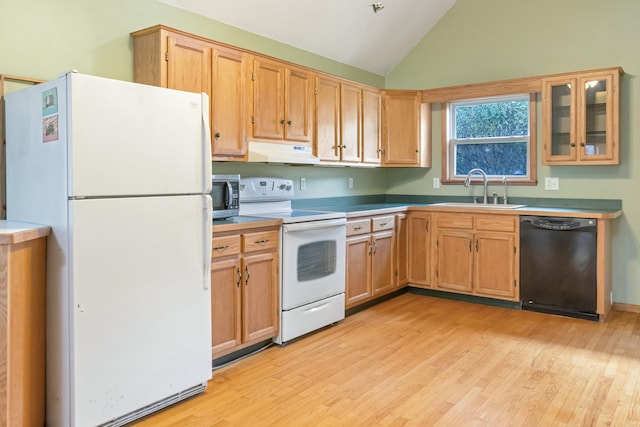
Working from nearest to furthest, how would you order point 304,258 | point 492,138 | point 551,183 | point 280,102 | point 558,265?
1. point 304,258
2. point 280,102
3. point 558,265
4. point 551,183
5. point 492,138

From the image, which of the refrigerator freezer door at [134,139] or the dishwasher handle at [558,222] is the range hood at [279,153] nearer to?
the refrigerator freezer door at [134,139]

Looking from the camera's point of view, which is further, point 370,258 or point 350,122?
point 350,122

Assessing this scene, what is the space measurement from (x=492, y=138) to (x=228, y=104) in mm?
2947

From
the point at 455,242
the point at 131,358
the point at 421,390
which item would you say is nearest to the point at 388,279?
the point at 455,242

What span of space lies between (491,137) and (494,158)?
22 cm

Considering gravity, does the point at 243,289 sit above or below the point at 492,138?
below

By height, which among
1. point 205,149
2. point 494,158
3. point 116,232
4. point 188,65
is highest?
point 188,65

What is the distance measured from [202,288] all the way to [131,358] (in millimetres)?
506

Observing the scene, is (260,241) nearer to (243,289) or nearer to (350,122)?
(243,289)

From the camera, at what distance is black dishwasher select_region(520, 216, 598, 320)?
3.98 metres

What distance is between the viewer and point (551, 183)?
4.67m

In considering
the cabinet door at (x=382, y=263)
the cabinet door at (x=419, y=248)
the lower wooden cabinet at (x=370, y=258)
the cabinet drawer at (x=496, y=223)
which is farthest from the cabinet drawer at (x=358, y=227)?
the cabinet drawer at (x=496, y=223)

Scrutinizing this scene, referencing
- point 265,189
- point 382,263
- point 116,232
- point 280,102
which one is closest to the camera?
point 116,232

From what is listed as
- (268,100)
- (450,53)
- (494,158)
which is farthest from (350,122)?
(494,158)
